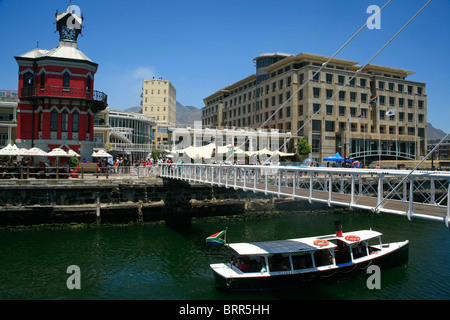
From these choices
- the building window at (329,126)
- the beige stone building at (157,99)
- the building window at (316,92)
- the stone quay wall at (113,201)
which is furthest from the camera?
the beige stone building at (157,99)

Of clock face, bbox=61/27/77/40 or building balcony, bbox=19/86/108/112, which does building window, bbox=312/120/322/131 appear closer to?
building balcony, bbox=19/86/108/112

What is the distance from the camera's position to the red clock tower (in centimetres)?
3606

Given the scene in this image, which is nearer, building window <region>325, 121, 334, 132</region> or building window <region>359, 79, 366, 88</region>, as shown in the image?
building window <region>325, 121, 334, 132</region>

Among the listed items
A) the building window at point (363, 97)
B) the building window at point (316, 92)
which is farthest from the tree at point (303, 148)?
the building window at point (363, 97)

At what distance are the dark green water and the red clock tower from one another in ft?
41.8

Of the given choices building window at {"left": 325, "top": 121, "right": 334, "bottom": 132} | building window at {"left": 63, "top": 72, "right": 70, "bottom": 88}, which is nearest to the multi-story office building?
building window at {"left": 325, "top": 121, "right": 334, "bottom": 132}

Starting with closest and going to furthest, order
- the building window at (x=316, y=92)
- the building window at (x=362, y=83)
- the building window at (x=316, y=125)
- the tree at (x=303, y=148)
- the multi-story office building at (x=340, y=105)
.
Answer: the tree at (x=303, y=148)
the building window at (x=316, y=92)
the multi-story office building at (x=340, y=105)
the building window at (x=316, y=125)
the building window at (x=362, y=83)

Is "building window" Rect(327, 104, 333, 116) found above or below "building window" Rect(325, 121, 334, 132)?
above

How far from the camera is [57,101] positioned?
36.0 m

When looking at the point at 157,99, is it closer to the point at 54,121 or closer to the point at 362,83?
the point at 362,83

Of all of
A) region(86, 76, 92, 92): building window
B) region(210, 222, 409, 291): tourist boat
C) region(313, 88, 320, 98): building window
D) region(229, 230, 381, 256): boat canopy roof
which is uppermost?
region(313, 88, 320, 98): building window

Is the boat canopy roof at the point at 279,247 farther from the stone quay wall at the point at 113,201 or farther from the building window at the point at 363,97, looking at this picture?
the building window at the point at 363,97

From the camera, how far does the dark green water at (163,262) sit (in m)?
16.5

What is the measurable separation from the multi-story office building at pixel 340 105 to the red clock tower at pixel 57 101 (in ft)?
93.4
